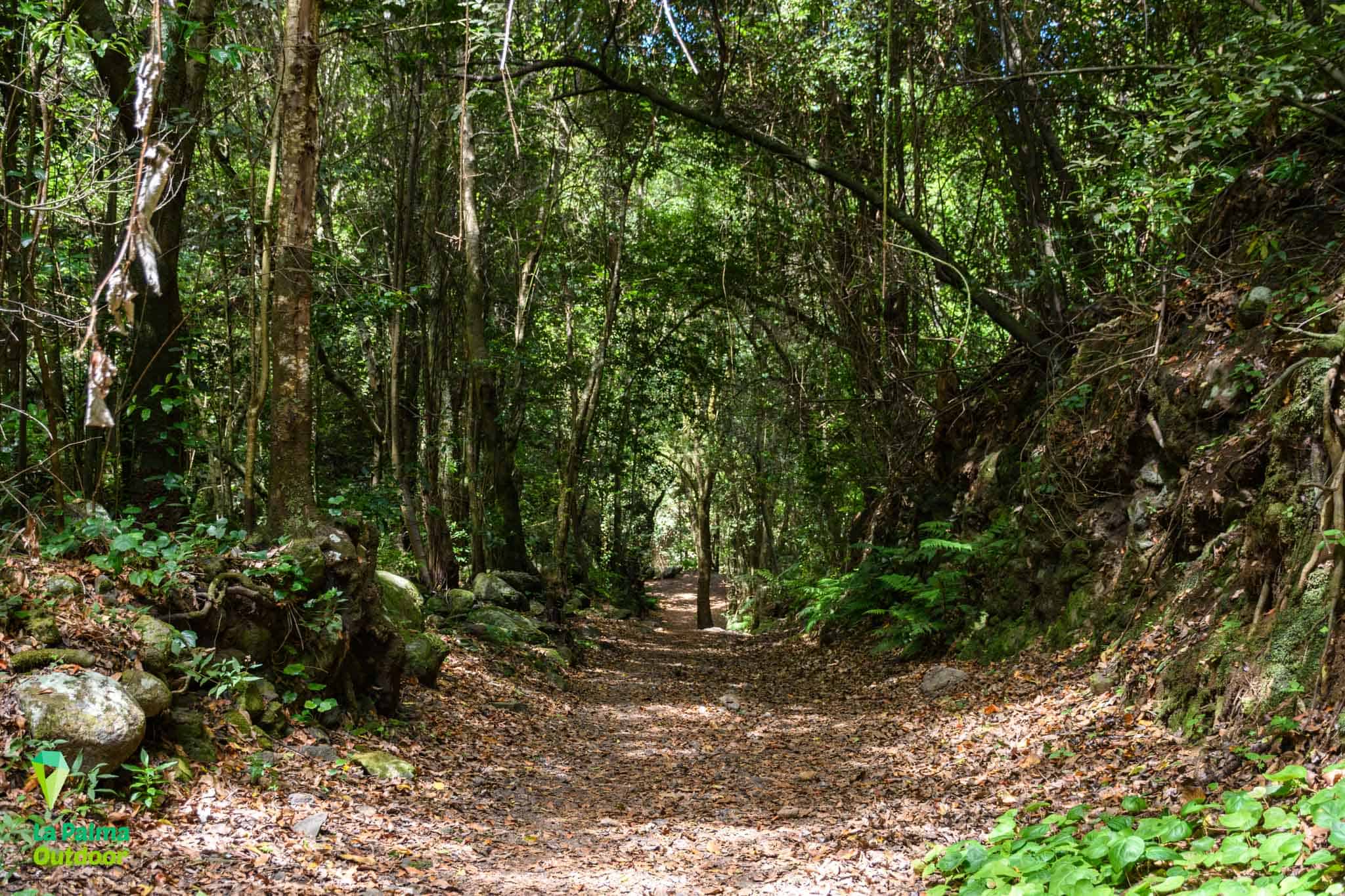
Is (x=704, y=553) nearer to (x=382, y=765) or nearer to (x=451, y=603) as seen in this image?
(x=451, y=603)

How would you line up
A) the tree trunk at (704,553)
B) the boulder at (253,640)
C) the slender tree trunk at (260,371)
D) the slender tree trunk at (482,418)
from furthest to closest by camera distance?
the tree trunk at (704,553), the slender tree trunk at (482,418), the slender tree trunk at (260,371), the boulder at (253,640)

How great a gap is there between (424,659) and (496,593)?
4.41 metres

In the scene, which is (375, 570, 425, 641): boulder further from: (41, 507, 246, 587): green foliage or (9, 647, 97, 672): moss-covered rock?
(9, 647, 97, 672): moss-covered rock

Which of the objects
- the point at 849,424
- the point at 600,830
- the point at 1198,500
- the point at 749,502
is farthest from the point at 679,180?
the point at 600,830

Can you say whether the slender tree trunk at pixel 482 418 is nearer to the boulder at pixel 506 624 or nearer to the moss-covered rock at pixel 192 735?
the boulder at pixel 506 624

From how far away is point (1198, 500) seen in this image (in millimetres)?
6484

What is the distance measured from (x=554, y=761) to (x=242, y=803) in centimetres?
314

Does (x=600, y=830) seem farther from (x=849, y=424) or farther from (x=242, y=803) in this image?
(x=849, y=424)

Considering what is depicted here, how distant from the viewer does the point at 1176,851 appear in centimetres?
350

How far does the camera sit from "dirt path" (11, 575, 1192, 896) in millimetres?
4309

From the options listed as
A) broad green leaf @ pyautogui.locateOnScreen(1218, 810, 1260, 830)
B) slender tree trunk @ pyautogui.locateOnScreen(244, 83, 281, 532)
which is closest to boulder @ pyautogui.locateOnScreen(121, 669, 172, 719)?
slender tree trunk @ pyautogui.locateOnScreen(244, 83, 281, 532)

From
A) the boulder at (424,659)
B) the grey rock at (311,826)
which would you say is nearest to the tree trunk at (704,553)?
the boulder at (424,659)

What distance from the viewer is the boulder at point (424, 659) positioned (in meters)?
7.98

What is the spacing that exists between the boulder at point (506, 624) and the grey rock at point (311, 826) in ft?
19.3
